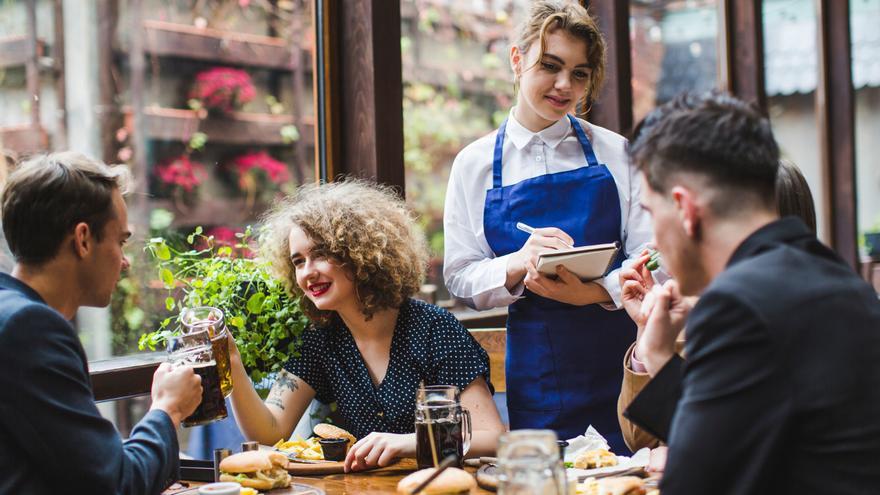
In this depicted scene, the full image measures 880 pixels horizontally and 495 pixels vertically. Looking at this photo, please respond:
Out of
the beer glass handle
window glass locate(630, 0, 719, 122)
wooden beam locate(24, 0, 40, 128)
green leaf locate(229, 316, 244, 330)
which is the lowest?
the beer glass handle

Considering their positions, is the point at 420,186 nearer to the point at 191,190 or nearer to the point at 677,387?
the point at 191,190

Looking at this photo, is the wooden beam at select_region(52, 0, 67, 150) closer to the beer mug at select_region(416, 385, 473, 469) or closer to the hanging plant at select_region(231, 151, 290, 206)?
the hanging plant at select_region(231, 151, 290, 206)

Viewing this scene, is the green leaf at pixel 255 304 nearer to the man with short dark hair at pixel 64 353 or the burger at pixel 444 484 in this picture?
the man with short dark hair at pixel 64 353

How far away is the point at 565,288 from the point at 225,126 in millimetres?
1293

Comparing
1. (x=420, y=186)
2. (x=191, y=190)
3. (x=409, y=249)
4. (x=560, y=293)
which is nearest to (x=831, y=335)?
(x=560, y=293)

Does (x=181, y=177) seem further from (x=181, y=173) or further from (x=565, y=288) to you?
(x=565, y=288)

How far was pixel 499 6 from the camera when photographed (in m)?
3.94

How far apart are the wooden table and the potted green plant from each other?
0.60 metres

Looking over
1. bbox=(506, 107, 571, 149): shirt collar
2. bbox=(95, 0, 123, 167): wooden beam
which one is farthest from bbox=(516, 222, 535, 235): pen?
bbox=(95, 0, 123, 167): wooden beam

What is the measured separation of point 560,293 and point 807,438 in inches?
54.5

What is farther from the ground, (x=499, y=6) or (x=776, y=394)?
(x=499, y=6)

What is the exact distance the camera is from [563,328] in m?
2.60

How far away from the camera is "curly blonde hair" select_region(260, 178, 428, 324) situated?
240cm

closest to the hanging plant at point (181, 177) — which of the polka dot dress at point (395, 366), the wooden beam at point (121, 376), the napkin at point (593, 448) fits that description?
the wooden beam at point (121, 376)
